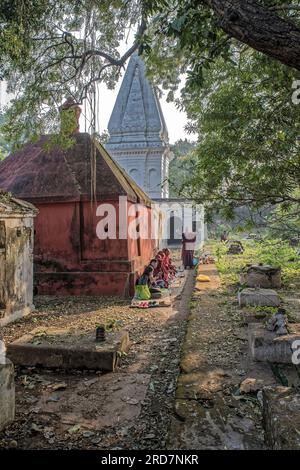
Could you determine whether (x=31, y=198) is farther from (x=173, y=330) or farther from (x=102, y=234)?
(x=173, y=330)

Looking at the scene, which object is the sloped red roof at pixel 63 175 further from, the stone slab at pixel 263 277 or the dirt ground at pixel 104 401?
the dirt ground at pixel 104 401

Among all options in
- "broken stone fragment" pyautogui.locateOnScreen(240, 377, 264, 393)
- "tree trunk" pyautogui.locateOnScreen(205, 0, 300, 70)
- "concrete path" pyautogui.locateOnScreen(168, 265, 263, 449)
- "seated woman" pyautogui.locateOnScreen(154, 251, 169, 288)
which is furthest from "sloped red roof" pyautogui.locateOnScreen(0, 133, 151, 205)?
"broken stone fragment" pyautogui.locateOnScreen(240, 377, 264, 393)

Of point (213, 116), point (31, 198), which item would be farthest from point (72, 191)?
point (213, 116)

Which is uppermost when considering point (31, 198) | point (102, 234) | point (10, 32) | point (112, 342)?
point (10, 32)

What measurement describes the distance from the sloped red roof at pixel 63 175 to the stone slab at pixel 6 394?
20.5 feet

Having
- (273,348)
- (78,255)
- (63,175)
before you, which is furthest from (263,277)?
(63,175)

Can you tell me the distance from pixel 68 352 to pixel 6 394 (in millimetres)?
1464

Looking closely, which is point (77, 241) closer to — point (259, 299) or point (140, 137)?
point (259, 299)

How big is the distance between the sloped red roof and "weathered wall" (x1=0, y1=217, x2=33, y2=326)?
6.92ft

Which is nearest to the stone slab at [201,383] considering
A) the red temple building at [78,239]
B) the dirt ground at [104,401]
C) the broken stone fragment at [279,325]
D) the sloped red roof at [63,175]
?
the dirt ground at [104,401]

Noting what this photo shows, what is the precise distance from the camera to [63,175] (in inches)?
399
